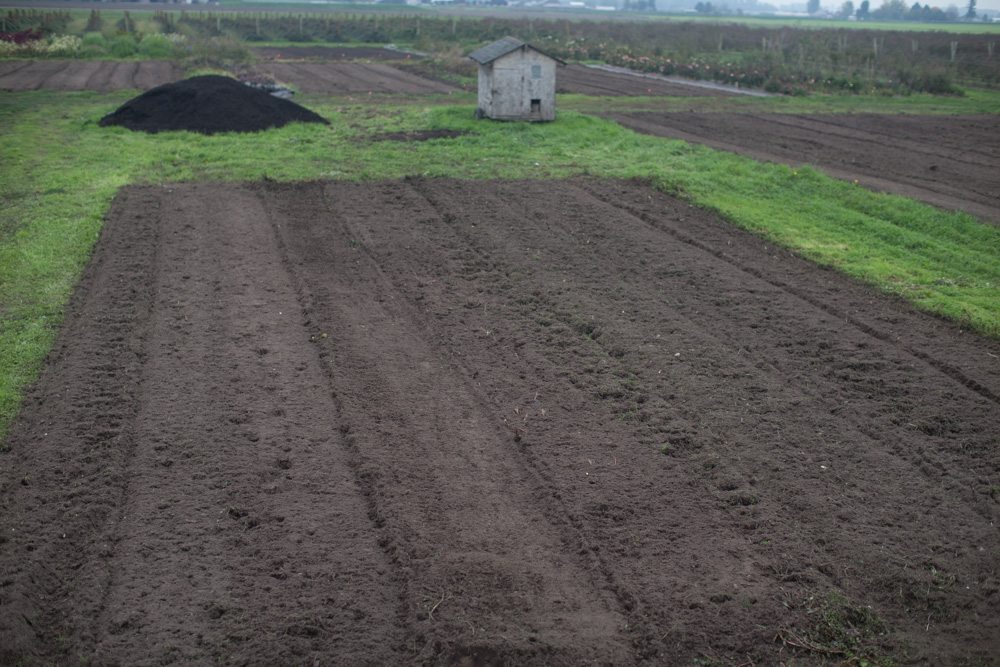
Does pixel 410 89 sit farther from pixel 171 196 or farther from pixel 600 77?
pixel 171 196

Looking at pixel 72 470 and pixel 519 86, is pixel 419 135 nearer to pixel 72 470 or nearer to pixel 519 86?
pixel 519 86

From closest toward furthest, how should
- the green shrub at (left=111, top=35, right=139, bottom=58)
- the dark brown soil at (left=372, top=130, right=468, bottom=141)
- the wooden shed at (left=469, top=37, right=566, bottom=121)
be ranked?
the dark brown soil at (left=372, top=130, right=468, bottom=141) → the wooden shed at (left=469, top=37, right=566, bottom=121) → the green shrub at (left=111, top=35, right=139, bottom=58)

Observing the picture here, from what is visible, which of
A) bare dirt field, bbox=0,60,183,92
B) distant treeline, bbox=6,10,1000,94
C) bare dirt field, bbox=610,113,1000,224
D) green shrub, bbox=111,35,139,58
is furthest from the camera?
green shrub, bbox=111,35,139,58

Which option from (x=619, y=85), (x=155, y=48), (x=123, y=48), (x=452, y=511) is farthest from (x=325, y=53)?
(x=452, y=511)

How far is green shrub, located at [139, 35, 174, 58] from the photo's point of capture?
46875 millimetres

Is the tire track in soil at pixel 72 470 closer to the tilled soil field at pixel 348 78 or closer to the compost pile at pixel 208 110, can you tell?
the compost pile at pixel 208 110

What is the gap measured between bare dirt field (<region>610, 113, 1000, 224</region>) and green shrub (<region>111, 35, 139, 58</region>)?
30.0m

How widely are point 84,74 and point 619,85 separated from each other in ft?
73.4

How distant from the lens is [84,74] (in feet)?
126

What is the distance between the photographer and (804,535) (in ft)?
24.8

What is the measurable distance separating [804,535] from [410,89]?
100ft

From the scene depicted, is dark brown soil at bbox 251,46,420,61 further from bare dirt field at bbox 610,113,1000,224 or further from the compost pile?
bare dirt field at bbox 610,113,1000,224

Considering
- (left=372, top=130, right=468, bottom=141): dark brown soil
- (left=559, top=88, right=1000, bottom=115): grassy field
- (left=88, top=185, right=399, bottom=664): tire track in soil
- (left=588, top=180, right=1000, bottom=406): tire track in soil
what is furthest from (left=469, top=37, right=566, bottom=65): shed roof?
(left=88, top=185, right=399, bottom=664): tire track in soil

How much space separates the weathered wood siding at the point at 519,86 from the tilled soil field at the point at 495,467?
12.2m
